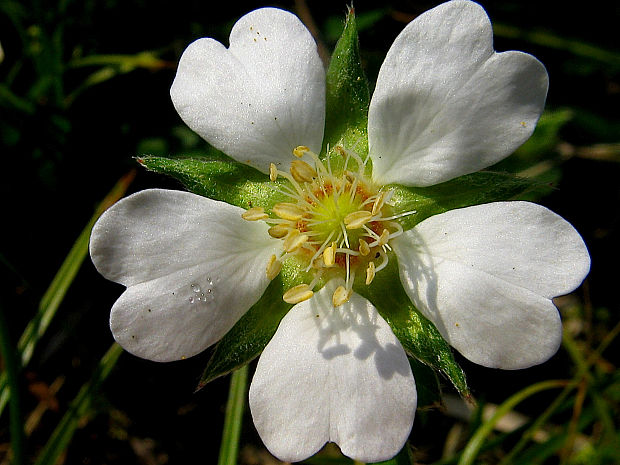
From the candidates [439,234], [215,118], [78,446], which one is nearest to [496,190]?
[439,234]

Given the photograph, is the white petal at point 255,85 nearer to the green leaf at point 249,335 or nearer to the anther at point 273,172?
the anther at point 273,172

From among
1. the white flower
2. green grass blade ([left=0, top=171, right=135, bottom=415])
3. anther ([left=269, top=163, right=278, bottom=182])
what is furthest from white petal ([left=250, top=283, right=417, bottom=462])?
green grass blade ([left=0, top=171, right=135, bottom=415])

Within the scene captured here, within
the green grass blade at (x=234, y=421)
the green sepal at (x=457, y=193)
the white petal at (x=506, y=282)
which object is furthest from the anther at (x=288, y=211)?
the green grass blade at (x=234, y=421)

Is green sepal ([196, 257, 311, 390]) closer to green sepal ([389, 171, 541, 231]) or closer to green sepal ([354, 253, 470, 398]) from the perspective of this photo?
green sepal ([354, 253, 470, 398])

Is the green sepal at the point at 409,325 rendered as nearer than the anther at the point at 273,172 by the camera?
Yes

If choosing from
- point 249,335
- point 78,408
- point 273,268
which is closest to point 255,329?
point 249,335
